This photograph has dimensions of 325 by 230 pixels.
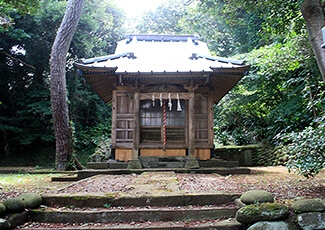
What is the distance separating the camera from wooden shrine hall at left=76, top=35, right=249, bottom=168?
26.1 ft

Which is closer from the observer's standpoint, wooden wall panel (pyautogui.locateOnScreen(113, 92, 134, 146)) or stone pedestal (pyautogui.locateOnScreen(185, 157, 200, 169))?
stone pedestal (pyautogui.locateOnScreen(185, 157, 200, 169))

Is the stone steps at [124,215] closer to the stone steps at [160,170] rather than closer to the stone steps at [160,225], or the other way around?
the stone steps at [160,225]

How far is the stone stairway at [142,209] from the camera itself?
3447mm

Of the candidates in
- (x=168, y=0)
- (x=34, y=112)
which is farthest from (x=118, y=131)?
(x=168, y=0)

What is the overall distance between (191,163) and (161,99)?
99.7 inches

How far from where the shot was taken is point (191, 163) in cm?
791

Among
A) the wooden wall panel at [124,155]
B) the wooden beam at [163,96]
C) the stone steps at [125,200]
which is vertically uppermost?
the wooden beam at [163,96]

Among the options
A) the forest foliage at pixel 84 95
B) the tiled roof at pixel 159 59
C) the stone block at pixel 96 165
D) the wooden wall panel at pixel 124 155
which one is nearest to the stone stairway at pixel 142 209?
the stone block at pixel 96 165

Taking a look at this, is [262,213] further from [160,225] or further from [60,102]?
[60,102]

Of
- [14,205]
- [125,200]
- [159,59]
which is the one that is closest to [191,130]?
[159,59]

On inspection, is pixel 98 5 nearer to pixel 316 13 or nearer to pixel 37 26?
pixel 37 26

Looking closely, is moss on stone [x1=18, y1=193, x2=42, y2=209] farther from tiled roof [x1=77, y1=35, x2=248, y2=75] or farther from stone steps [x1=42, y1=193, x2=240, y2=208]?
tiled roof [x1=77, y1=35, x2=248, y2=75]

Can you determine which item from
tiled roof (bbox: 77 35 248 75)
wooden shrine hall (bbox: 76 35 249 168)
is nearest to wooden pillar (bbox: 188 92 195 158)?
wooden shrine hall (bbox: 76 35 249 168)

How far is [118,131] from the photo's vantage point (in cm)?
870
